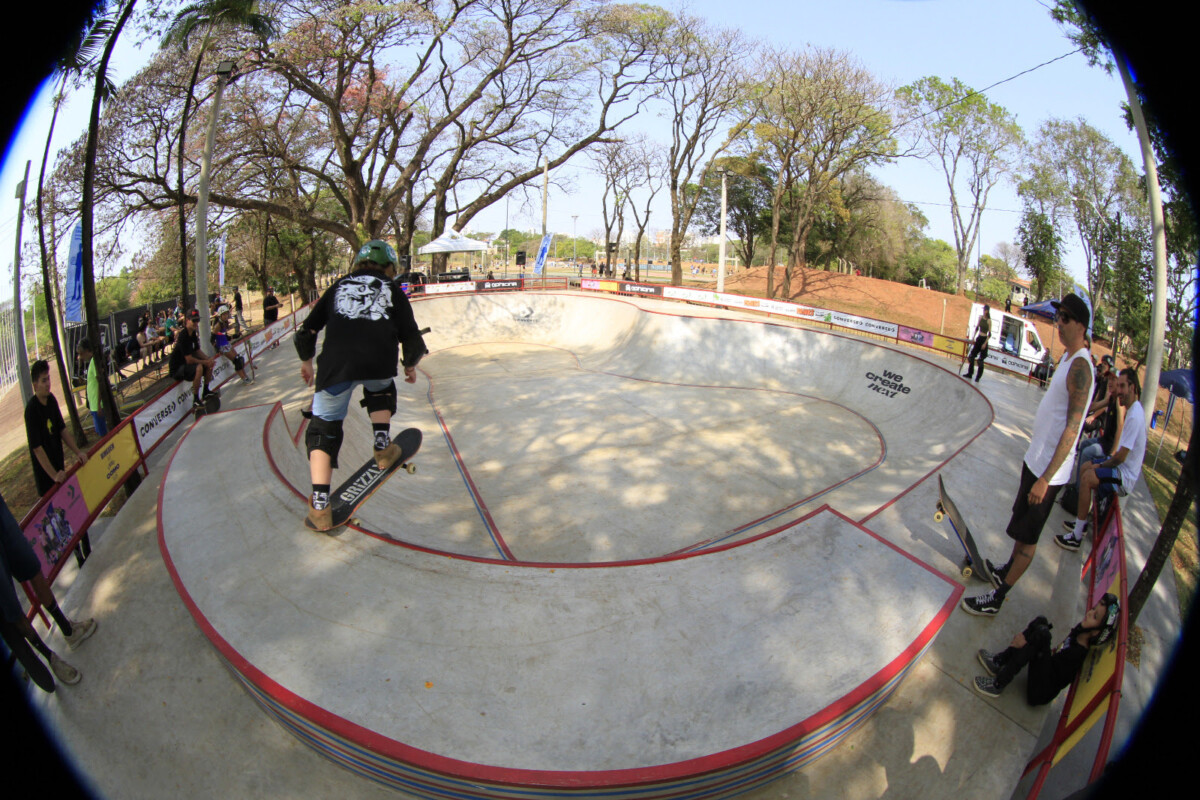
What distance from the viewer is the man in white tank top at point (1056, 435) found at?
326 centimetres

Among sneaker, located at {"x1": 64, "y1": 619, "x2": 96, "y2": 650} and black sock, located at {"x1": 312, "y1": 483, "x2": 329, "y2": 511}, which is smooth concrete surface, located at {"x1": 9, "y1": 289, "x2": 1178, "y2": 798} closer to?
sneaker, located at {"x1": 64, "y1": 619, "x2": 96, "y2": 650}

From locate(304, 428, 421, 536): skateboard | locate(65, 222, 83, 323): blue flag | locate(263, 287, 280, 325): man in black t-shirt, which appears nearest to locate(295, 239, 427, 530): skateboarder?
locate(304, 428, 421, 536): skateboard

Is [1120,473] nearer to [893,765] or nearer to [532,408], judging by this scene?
[893,765]

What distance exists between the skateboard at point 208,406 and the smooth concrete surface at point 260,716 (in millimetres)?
4024

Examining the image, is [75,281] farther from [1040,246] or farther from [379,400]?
[1040,246]

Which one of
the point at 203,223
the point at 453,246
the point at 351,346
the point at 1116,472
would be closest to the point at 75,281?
the point at 203,223

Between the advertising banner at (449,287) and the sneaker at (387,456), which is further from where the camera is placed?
the advertising banner at (449,287)

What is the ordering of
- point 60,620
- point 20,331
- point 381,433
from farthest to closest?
1. point 20,331
2. point 381,433
3. point 60,620

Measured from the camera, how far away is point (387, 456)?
4172mm

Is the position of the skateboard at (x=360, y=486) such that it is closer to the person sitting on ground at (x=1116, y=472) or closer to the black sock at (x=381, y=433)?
the black sock at (x=381, y=433)

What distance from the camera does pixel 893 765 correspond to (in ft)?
9.14

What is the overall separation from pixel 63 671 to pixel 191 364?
588 cm

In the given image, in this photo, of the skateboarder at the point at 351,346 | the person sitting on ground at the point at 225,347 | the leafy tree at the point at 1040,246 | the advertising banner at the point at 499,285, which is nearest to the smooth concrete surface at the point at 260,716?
the skateboarder at the point at 351,346

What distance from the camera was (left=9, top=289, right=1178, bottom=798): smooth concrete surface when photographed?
100 inches
